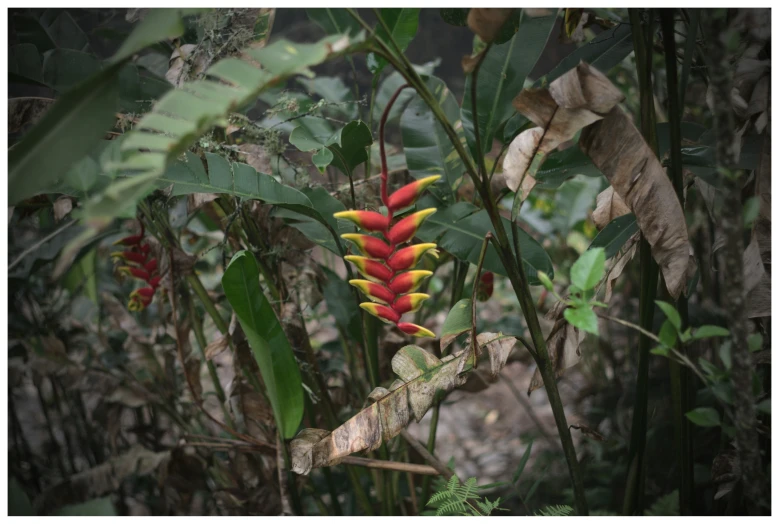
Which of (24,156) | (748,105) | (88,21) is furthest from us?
(88,21)

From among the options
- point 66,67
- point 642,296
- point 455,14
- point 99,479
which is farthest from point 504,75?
point 99,479

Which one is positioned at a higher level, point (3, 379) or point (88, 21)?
point (88, 21)

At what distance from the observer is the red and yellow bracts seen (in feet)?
1.67

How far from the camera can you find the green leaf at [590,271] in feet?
1.53

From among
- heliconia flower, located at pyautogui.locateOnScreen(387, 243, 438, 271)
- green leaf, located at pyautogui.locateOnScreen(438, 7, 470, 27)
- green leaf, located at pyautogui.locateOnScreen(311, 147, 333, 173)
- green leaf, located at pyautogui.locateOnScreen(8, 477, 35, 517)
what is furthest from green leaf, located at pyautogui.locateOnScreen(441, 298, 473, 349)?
green leaf, located at pyautogui.locateOnScreen(8, 477, 35, 517)

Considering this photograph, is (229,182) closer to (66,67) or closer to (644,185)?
(66,67)

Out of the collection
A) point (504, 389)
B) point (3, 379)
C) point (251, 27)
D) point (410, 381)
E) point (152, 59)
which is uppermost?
point (152, 59)

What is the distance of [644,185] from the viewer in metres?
0.54

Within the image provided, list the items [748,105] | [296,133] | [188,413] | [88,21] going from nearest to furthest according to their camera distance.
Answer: [748,105], [296,133], [88,21], [188,413]

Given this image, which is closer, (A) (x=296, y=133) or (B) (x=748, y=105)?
(B) (x=748, y=105)
